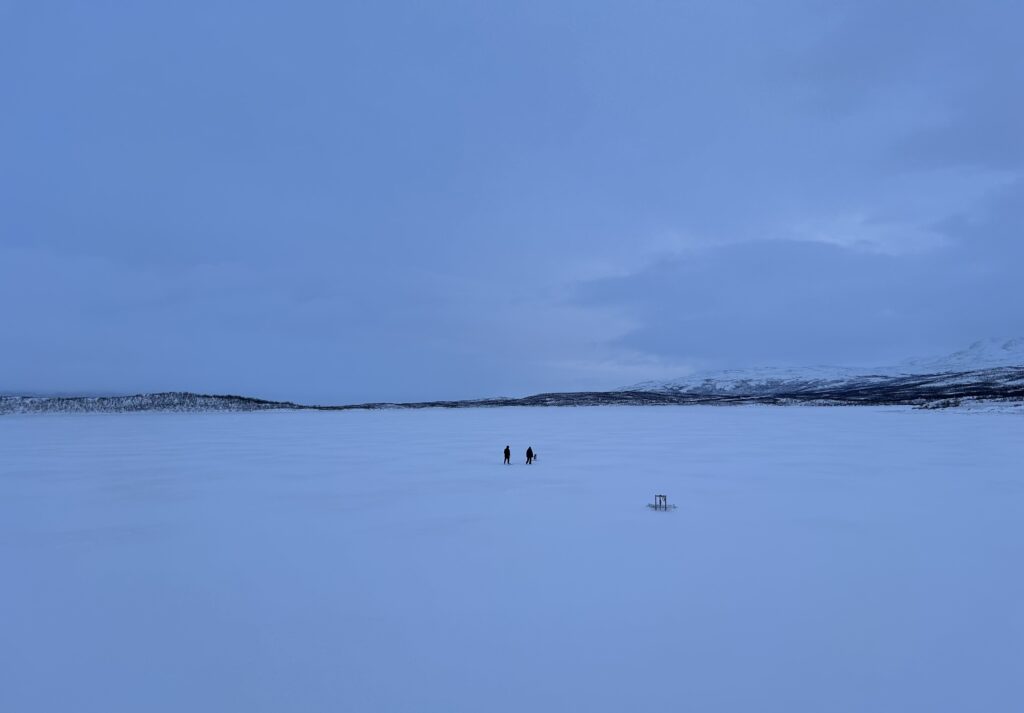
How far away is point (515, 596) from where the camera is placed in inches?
285

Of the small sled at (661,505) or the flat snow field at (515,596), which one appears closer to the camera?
the flat snow field at (515,596)

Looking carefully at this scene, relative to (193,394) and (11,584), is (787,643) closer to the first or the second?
(11,584)

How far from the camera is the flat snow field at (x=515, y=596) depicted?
5.20m

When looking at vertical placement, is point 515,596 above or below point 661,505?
below

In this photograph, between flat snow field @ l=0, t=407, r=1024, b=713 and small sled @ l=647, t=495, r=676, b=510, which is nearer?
flat snow field @ l=0, t=407, r=1024, b=713

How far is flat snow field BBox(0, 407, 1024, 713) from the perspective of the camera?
5199 millimetres

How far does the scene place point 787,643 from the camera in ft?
19.3

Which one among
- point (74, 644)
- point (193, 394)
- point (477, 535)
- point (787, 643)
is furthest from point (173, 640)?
point (193, 394)

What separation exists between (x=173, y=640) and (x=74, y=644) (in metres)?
1.01

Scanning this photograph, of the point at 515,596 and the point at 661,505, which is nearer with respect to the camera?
the point at 515,596

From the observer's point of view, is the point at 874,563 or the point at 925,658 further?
the point at 874,563

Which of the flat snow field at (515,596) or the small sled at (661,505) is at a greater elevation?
the small sled at (661,505)

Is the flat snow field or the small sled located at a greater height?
the small sled

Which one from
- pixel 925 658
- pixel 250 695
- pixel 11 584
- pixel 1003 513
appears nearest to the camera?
pixel 250 695
